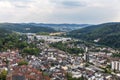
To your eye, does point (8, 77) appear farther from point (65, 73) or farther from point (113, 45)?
point (113, 45)

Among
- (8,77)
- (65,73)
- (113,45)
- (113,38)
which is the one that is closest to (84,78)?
(65,73)

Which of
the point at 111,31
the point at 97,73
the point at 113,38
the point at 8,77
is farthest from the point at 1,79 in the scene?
the point at 111,31

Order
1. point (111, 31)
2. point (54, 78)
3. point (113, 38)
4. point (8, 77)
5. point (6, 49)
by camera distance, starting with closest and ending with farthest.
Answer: point (8, 77) → point (54, 78) → point (6, 49) → point (113, 38) → point (111, 31)

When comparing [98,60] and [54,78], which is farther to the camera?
[98,60]

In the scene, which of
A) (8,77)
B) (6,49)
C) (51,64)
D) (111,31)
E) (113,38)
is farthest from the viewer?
(111,31)

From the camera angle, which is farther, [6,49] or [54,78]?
[6,49]

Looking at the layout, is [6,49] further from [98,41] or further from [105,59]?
[98,41]

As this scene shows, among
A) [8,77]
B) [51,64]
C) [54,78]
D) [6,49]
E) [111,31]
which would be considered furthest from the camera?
[111,31]

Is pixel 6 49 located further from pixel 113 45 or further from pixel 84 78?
pixel 113 45

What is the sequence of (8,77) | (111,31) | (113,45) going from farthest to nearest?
(111,31)
(113,45)
(8,77)
